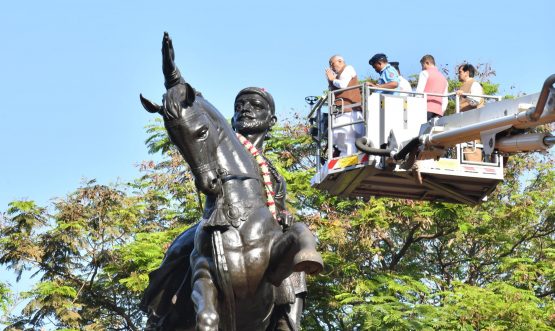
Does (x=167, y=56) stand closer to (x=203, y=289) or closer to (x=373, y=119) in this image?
(x=203, y=289)

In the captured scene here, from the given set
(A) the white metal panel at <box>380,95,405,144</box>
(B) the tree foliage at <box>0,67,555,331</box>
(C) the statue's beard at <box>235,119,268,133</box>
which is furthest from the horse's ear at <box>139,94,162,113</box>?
(B) the tree foliage at <box>0,67,555,331</box>

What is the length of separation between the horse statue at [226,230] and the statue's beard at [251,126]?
2.72ft

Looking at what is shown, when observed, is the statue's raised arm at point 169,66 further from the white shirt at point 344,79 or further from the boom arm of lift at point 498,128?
the white shirt at point 344,79

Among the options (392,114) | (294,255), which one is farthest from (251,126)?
(392,114)

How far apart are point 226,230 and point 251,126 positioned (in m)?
1.74

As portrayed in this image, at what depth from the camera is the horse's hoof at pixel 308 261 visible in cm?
1054

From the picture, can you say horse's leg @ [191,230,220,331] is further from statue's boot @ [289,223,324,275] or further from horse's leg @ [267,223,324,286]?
statue's boot @ [289,223,324,275]

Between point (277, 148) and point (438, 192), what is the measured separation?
40.6 ft

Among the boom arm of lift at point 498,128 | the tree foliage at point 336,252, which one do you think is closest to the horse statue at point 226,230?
the boom arm of lift at point 498,128

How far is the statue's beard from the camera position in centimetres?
1258

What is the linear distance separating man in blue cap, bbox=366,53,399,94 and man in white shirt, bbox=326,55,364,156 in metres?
0.38

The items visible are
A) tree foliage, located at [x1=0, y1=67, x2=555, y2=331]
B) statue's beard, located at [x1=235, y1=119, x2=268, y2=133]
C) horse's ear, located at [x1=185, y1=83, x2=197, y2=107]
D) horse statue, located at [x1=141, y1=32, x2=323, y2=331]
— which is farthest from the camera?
tree foliage, located at [x1=0, y1=67, x2=555, y2=331]

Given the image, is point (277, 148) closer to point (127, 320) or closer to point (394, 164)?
point (127, 320)

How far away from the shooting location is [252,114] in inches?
497
